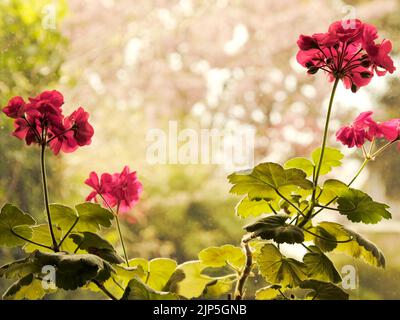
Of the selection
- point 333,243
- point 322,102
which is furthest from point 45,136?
point 322,102

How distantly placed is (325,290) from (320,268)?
4 centimetres

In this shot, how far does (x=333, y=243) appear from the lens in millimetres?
830

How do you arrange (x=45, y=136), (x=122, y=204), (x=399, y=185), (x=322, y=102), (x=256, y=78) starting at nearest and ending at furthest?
(x=45, y=136), (x=122, y=204), (x=399, y=185), (x=322, y=102), (x=256, y=78)

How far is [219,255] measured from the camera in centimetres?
87

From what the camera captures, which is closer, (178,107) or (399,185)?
(399,185)

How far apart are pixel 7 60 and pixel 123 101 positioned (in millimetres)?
460

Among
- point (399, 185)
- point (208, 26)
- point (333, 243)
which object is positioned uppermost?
point (208, 26)

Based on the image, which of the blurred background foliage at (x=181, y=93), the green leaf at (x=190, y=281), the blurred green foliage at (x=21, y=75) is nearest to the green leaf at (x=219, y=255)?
the green leaf at (x=190, y=281)

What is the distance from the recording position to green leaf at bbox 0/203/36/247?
0.74m

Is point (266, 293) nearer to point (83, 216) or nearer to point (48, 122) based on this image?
point (83, 216)

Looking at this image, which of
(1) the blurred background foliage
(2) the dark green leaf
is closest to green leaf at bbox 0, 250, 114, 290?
(2) the dark green leaf

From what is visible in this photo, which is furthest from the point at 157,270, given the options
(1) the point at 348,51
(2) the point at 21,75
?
(2) the point at 21,75

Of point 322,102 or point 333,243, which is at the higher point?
point 322,102
